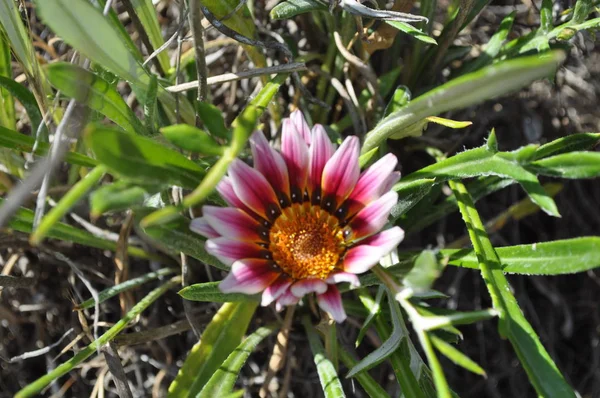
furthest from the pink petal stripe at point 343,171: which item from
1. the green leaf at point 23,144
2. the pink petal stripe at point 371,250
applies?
the green leaf at point 23,144

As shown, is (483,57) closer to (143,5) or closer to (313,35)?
(313,35)

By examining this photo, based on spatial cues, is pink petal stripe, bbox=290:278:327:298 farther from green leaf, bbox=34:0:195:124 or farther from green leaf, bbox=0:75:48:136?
green leaf, bbox=0:75:48:136

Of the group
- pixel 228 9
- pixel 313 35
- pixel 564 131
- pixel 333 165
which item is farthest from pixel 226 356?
pixel 564 131

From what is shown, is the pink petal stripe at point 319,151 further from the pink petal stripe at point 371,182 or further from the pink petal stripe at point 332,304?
the pink petal stripe at point 332,304

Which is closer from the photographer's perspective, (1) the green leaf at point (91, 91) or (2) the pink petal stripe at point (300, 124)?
(1) the green leaf at point (91, 91)

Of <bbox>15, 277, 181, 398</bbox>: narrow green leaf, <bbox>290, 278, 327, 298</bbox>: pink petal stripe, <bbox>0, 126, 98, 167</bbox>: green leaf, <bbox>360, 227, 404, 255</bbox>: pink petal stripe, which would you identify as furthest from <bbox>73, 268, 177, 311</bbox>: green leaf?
<bbox>360, 227, 404, 255</bbox>: pink petal stripe

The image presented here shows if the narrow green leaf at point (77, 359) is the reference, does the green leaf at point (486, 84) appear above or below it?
above

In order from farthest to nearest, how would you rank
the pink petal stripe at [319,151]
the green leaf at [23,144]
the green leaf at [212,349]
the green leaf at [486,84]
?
the green leaf at [212,349], the green leaf at [23,144], the pink petal stripe at [319,151], the green leaf at [486,84]
